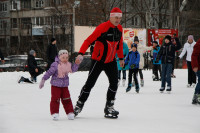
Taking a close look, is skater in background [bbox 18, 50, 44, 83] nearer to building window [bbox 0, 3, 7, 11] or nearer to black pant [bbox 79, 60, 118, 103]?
black pant [bbox 79, 60, 118, 103]

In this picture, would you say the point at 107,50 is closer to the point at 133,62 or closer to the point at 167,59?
the point at 167,59

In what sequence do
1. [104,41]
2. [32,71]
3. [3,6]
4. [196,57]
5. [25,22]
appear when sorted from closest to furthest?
1. [104,41]
2. [196,57]
3. [32,71]
4. [25,22]
5. [3,6]

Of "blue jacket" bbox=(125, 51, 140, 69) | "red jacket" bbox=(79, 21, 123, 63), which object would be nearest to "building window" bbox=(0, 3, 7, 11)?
"blue jacket" bbox=(125, 51, 140, 69)

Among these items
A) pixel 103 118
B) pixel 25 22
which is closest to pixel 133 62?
pixel 103 118

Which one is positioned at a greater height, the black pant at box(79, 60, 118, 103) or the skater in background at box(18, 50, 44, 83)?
the black pant at box(79, 60, 118, 103)

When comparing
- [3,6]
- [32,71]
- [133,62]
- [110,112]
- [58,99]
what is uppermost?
[3,6]

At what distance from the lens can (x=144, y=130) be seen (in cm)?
621

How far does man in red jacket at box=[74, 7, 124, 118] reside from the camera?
283 inches

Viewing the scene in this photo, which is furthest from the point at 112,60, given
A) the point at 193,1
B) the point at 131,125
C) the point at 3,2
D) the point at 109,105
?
the point at 3,2

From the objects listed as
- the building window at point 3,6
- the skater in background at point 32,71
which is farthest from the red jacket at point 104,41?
the building window at point 3,6

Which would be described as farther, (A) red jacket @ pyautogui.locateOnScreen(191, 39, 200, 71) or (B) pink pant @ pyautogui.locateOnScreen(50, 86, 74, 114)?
(A) red jacket @ pyautogui.locateOnScreen(191, 39, 200, 71)

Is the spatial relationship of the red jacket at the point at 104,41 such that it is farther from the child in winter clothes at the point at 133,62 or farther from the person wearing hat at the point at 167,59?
the child in winter clothes at the point at 133,62

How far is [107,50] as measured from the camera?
7258 mm

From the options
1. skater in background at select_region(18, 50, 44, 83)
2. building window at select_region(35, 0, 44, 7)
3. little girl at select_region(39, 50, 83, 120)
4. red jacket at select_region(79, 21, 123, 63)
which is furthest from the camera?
building window at select_region(35, 0, 44, 7)
